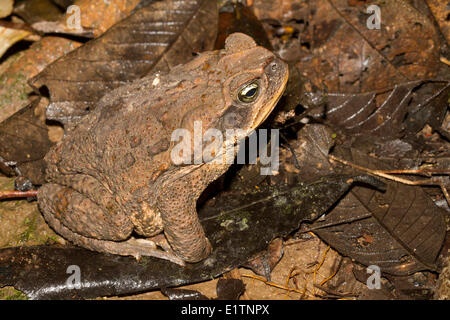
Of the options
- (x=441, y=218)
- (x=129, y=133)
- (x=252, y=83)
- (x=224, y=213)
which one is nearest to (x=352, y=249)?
(x=441, y=218)

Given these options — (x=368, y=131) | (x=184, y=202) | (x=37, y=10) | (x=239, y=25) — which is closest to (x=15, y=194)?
(x=184, y=202)

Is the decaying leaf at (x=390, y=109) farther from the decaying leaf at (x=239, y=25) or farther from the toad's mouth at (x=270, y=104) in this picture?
the toad's mouth at (x=270, y=104)

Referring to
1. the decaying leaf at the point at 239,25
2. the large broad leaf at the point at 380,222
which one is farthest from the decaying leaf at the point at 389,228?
the decaying leaf at the point at 239,25

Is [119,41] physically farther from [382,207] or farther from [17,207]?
[382,207]

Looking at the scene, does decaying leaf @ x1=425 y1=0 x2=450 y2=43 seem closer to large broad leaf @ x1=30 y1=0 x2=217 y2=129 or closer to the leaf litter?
the leaf litter

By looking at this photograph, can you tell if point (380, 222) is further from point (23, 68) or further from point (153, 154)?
point (23, 68)
